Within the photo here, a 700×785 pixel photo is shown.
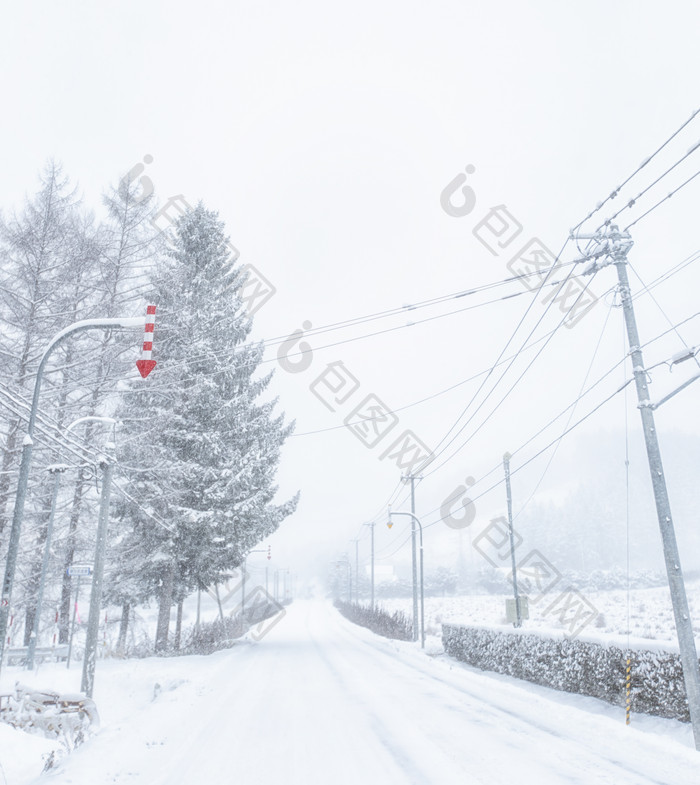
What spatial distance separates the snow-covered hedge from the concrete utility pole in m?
0.80

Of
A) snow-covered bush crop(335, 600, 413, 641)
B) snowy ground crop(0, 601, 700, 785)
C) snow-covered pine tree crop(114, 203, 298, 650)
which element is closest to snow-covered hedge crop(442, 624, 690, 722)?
snowy ground crop(0, 601, 700, 785)

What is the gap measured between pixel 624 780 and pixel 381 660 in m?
14.6

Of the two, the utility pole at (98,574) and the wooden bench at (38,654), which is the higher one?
the utility pole at (98,574)

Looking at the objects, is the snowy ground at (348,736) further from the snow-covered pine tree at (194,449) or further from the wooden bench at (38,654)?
the snow-covered pine tree at (194,449)

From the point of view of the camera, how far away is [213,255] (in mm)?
24078

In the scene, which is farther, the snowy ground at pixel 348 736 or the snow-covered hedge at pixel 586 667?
the snow-covered hedge at pixel 586 667

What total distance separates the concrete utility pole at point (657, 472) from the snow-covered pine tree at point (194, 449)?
13.6 m

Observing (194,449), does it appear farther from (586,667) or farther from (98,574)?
(586,667)

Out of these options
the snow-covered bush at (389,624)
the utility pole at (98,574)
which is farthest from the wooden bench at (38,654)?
the snow-covered bush at (389,624)

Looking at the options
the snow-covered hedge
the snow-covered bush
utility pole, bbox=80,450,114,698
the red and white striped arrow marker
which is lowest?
the snow-covered bush

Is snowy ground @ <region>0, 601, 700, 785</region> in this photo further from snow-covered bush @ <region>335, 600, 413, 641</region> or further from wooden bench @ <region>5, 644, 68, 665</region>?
snow-covered bush @ <region>335, 600, 413, 641</region>

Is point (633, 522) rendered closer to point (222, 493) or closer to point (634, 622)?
point (634, 622)

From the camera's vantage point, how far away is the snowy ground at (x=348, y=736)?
22.3 feet

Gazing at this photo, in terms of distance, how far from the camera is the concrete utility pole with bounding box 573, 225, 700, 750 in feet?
28.6
